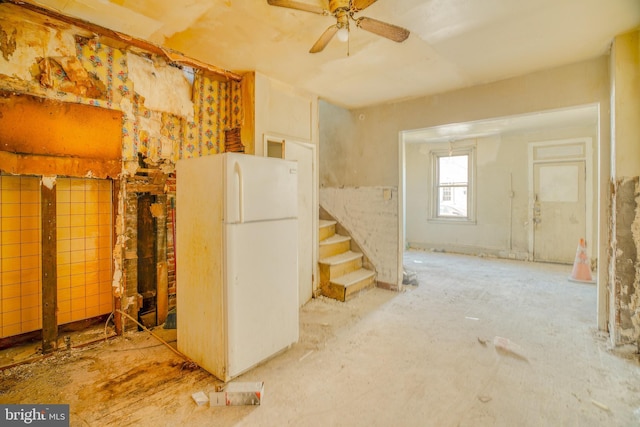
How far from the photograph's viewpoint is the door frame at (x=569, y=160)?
545 centimetres

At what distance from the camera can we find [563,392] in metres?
2.01

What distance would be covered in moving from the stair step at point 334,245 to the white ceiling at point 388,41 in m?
2.12

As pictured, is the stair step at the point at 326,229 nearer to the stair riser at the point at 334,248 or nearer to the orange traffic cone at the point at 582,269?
the stair riser at the point at 334,248

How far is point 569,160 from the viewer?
5.67m

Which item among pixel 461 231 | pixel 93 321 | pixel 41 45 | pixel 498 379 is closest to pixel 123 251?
pixel 93 321

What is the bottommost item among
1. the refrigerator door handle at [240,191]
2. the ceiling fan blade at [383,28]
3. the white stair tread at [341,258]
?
the white stair tread at [341,258]

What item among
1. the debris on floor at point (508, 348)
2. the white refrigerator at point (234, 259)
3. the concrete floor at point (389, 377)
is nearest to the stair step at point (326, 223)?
the concrete floor at point (389, 377)

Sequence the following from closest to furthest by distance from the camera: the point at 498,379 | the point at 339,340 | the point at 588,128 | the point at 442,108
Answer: the point at 498,379
the point at 339,340
the point at 442,108
the point at 588,128

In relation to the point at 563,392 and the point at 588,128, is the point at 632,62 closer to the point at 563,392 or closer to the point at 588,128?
the point at 563,392

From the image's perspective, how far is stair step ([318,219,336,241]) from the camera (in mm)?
4371

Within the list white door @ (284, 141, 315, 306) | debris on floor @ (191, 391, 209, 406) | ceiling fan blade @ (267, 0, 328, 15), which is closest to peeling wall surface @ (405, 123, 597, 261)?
white door @ (284, 141, 315, 306)

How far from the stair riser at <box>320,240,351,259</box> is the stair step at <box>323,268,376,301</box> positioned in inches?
14.8

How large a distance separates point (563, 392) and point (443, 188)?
561 centimetres

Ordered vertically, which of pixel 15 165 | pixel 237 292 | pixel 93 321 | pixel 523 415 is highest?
pixel 15 165
